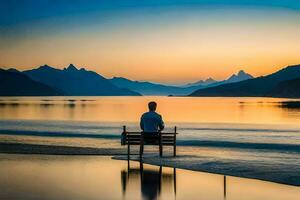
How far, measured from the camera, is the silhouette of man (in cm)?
1781

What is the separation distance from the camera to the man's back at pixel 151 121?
17.8 meters

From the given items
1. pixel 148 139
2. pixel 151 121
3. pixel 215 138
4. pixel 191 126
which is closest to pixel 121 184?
pixel 151 121

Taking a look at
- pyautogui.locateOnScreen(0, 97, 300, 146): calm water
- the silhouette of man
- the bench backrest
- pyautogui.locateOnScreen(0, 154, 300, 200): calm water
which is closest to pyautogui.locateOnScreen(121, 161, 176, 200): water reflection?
pyautogui.locateOnScreen(0, 154, 300, 200): calm water

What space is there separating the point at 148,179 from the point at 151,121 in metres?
3.96

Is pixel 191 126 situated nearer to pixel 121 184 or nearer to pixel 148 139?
pixel 148 139

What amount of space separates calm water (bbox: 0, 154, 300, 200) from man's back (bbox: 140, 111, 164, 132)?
1395 millimetres

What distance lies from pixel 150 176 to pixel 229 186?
8.61 feet

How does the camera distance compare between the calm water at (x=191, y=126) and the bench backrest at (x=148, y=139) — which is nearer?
the bench backrest at (x=148, y=139)

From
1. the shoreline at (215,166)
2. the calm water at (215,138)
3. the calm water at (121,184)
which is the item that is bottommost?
the calm water at (121,184)

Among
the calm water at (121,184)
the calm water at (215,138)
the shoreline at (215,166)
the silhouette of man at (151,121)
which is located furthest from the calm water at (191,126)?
the calm water at (121,184)

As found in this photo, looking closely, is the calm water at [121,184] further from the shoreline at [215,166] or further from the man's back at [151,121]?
the man's back at [151,121]

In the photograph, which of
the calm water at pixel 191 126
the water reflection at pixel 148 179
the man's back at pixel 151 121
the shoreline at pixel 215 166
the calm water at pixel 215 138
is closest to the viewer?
the water reflection at pixel 148 179

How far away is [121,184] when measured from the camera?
1321cm

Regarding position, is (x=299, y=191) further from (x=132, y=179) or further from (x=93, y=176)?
(x=93, y=176)
